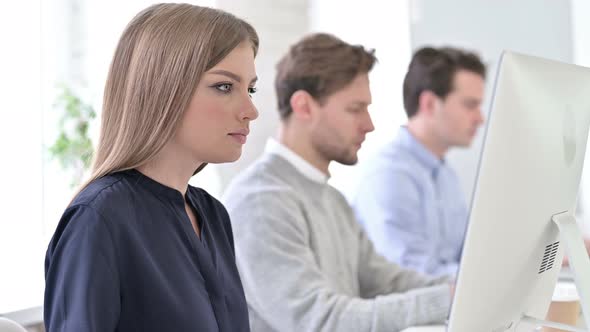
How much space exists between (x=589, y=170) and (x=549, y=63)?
2.82 m

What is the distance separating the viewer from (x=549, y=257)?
1205mm

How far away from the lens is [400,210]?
3107 mm

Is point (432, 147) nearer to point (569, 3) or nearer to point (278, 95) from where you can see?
point (569, 3)

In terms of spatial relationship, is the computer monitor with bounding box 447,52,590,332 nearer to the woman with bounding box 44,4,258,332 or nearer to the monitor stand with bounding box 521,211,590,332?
the monitor stand with bounding box 521,211,590,332

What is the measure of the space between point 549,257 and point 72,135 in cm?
201

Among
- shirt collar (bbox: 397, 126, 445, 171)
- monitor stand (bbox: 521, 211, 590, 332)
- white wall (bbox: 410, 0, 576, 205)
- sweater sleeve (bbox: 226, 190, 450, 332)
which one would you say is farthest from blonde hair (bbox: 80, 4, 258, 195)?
white wall (bbox: 410, 0, 576, 205)

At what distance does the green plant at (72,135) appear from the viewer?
8.81ft

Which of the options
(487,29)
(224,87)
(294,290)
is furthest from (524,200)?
(487,29)

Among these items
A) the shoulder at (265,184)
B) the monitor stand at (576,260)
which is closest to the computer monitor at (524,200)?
the monitor stand at (576,260)

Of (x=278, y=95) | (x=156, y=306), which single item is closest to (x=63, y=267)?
(x=156, y=306)

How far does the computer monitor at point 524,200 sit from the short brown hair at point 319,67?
122 cm

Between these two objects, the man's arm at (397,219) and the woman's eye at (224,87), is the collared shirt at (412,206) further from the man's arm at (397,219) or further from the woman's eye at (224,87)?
the woman's eye at (224,87)

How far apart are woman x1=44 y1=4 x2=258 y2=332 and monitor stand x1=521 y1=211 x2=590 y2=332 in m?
0.58

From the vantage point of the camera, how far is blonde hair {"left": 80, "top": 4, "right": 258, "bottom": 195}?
4.17 feet
